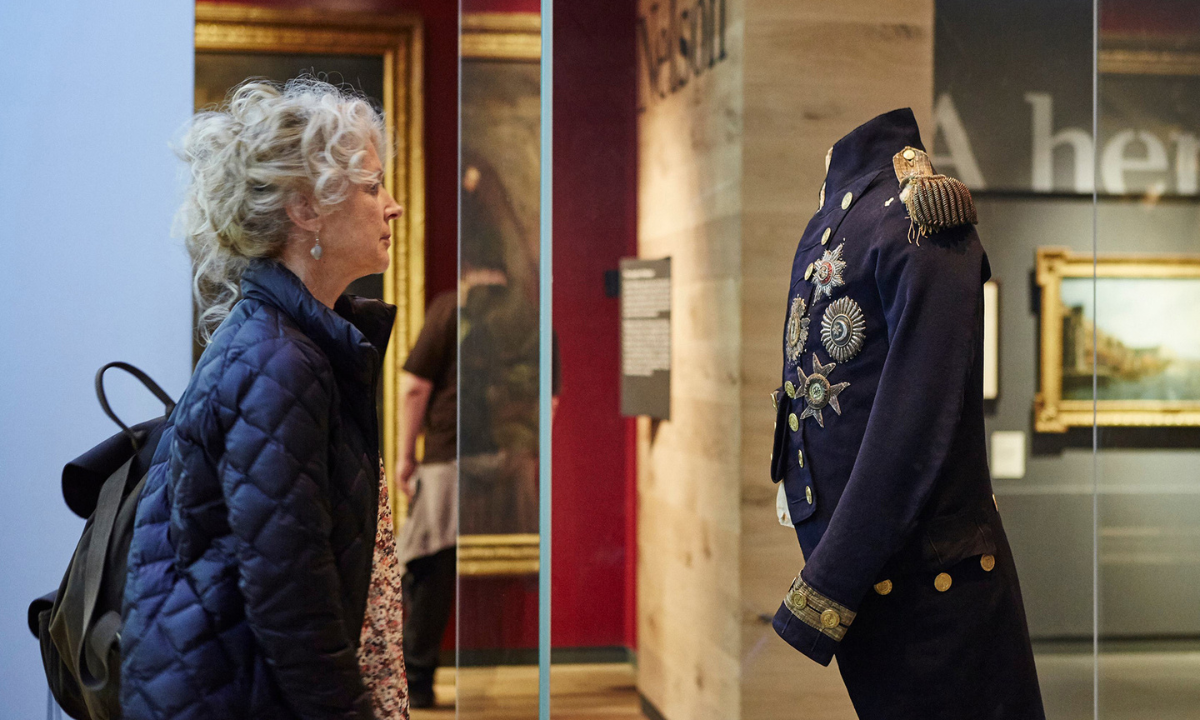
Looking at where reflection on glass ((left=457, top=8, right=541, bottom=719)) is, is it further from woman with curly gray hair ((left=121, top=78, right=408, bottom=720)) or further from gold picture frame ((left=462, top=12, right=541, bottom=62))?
woman with curly gray hair ((left=121, top=78, right=408, bottom=720))

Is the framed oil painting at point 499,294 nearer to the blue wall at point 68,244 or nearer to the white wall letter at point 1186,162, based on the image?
the blue wall at point 68,244

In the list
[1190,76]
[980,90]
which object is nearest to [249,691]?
[980,90]

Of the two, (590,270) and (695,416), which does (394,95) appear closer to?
(590,270)

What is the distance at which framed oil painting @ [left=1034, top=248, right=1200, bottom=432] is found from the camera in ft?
6.76

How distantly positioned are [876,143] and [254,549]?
112 cm

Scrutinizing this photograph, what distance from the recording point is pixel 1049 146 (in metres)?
2.06

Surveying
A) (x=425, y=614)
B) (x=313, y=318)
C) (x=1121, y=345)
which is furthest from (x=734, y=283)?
(x=425, y=614)

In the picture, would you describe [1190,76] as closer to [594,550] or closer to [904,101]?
[904,101]

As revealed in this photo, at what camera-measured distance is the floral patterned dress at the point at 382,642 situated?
4.72ft

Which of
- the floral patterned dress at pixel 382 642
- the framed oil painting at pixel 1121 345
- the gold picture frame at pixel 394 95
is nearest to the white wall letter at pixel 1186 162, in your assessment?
the framed oil painting at pixel 1121 345

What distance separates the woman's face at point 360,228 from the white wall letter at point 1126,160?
1516 millimetres

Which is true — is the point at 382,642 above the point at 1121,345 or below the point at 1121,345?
below

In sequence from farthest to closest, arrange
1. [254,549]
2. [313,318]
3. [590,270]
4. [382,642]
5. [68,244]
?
[68,244], [590,270], [382,642], [313,318], [254,549]

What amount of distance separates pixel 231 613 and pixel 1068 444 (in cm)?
169
